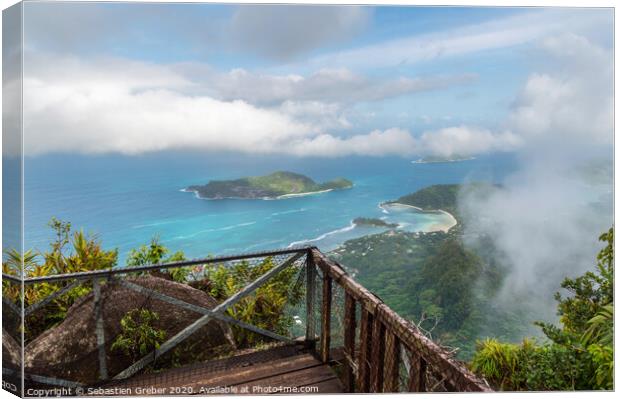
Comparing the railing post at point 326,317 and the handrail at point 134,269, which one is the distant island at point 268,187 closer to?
the handrail at point 134,269

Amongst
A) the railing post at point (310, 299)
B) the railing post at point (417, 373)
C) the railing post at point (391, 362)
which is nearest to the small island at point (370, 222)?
the railing post at point (310, 299)

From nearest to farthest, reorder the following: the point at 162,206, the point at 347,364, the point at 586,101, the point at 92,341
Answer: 1. the point at 347,364
2. the point at 92,341
3. the point at 586,101
4. the point at 162,206

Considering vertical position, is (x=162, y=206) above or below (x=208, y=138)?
below

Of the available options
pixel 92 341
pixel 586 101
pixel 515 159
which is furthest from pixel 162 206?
pixel 586 101

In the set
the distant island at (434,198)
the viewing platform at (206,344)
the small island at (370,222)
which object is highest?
the distant island at (434,198)

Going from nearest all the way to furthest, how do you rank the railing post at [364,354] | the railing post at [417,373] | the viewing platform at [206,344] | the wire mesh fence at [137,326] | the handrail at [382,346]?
1. the handrail at [382,346]
2. the railing post at [417,373]
3. the railing post at [364,354]
4. the viewing platform at [206,344]
5. the wire mesh fence at [137,326]

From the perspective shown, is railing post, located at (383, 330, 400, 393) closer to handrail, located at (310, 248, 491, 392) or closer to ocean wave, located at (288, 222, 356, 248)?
handrail, located at (310, 248, 491, 392)

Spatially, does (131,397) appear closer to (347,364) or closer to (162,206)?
(347,364)

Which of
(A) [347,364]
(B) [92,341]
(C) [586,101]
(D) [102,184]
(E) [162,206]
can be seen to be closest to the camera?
(A) [347,364]

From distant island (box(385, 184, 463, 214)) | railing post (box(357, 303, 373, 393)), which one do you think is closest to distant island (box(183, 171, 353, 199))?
distant island (box(385, 184, 463, 214))
